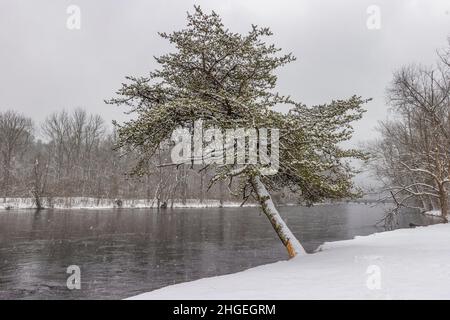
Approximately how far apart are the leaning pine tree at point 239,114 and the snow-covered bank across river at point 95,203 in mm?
44795

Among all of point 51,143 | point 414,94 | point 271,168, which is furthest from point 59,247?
point 51,143

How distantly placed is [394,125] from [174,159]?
3750cm

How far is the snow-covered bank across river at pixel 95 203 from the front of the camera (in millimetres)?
52031

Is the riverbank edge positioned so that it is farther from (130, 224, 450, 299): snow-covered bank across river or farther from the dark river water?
(130, 224, 450, 299): snow-covered bank across river

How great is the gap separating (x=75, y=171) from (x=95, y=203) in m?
15.2

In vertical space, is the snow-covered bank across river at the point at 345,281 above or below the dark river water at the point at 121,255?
above

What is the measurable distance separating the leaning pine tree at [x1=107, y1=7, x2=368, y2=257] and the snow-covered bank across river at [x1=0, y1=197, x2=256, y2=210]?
44795mm

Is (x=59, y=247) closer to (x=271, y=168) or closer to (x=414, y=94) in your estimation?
(x=271, y=168)

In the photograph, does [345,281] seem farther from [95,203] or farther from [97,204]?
[95,203]

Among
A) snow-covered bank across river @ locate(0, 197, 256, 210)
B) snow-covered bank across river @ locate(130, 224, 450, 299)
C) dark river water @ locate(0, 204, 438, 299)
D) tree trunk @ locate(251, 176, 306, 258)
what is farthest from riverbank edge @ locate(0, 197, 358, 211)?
snow-covered bank across river @ locate(130, 224, 450, 299)

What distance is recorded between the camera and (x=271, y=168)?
13.2 metres

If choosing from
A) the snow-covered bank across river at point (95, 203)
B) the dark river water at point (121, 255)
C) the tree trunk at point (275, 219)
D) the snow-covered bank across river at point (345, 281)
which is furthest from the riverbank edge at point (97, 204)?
the snow-covered bank across river at point (345, 281)

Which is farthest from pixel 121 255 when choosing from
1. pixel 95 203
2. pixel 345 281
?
pixel 95 203

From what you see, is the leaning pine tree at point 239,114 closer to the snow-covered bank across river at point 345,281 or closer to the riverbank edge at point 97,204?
the snow-covered bank across river at point 345,281
